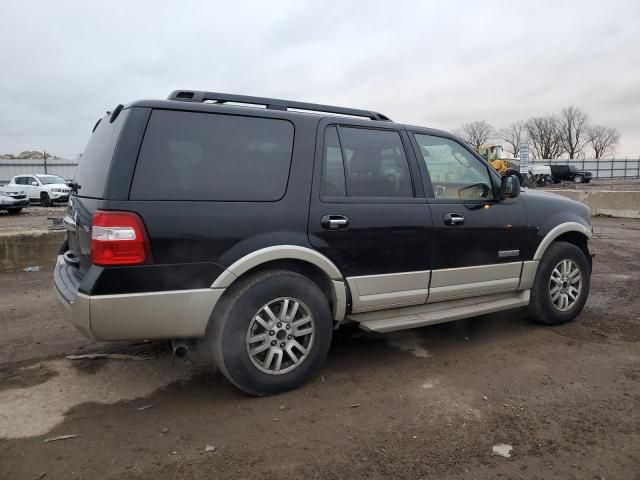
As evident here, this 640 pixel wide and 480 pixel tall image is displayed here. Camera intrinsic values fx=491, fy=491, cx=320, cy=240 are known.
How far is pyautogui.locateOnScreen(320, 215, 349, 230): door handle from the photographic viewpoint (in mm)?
3420

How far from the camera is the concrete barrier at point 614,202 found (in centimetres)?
1401

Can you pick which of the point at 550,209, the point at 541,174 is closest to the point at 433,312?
the point at 550,209

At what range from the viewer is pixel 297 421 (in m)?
2.99

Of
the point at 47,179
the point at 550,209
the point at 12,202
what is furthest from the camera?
the point at 47,179

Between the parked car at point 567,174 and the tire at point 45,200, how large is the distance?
124ft

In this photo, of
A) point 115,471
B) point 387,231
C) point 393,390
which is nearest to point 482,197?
point 387,231

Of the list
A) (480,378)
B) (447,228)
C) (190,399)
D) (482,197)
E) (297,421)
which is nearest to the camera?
(297,421)

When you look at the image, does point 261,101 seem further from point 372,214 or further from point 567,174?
point 567,174

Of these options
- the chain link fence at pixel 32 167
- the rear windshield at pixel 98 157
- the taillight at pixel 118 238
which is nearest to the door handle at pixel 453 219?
the taillight at pixel 118 238

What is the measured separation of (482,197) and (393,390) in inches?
76.2

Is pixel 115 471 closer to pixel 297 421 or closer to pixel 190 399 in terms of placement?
pixel 190 399

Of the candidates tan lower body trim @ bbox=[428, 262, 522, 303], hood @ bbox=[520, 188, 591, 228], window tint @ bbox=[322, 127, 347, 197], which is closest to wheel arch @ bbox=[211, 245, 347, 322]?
window tint @ bbox=[322, 127, 347, 197]

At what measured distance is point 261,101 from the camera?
11.8 ft

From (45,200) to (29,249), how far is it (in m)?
20.3
